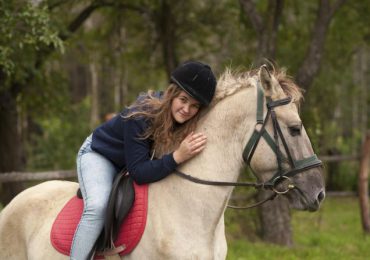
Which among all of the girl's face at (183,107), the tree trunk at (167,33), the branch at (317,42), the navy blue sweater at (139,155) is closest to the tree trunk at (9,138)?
the tree trunk at (167,33)

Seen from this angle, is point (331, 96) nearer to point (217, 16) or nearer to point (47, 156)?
point (217, 16)

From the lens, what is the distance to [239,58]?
11.7 metres

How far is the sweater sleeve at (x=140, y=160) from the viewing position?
3830mm

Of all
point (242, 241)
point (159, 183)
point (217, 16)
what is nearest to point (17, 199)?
point (159, 183)

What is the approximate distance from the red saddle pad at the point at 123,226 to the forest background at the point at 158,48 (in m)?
3.34

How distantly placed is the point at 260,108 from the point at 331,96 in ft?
43.9

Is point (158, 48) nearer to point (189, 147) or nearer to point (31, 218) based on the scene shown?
point (31, 218)

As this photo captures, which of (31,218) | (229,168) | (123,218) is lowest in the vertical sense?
(31,218)

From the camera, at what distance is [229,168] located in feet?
12.6

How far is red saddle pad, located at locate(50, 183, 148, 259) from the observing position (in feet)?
12.6

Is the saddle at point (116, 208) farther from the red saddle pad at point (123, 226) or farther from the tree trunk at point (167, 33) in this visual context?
the tree trunk at point (167, 33)

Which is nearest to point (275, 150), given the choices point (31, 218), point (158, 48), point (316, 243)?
Result: point (31, 218)

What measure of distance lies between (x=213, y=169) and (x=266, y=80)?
2.20ft

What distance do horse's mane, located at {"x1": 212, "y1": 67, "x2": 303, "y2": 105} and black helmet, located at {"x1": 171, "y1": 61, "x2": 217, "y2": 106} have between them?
9 centimetres
